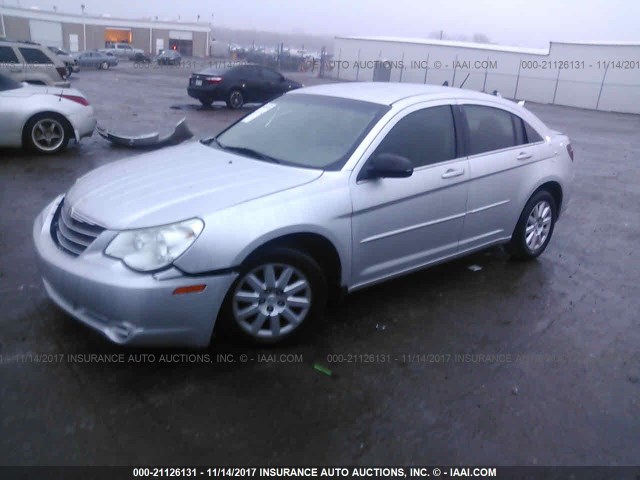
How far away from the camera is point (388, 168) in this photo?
367 centimetres

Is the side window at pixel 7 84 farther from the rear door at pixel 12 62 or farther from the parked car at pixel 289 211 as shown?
the parked car at pixel 289 211

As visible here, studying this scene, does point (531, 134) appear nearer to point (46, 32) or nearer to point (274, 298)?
point (274, 298)

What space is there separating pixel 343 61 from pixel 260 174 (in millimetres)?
44930

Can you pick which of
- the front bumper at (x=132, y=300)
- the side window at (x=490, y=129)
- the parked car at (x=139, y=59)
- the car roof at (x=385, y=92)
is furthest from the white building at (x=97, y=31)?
the front bumper at (x=132, y=300)

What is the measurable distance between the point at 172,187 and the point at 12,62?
11.4m

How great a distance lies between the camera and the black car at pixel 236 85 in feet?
56.4

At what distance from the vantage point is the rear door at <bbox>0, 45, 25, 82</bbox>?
41.0 feet

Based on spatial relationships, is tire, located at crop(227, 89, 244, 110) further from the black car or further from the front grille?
the front grille

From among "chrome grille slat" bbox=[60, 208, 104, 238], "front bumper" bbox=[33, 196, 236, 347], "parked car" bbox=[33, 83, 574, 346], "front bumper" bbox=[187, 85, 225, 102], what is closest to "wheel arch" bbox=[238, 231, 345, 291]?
"parked car" bbox=[33, 83, 574, 346]

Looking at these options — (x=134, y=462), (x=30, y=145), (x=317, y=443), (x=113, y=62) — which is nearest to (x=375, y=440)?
(x=317, y=443)

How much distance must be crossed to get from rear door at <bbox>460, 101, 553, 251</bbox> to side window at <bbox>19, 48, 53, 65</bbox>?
465 inches

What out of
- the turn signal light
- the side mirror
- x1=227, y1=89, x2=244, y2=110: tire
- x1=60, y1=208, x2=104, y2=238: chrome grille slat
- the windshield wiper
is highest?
the side mirror

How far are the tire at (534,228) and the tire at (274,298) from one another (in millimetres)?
2343

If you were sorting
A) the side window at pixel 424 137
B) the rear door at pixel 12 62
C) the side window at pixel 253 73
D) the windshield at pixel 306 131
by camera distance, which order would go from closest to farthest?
1. the windshield at pixel 306 131
2. the side window at pixel 424 137
3. the rear door at pixel 12 62
4. the side window at pixel 253 73
